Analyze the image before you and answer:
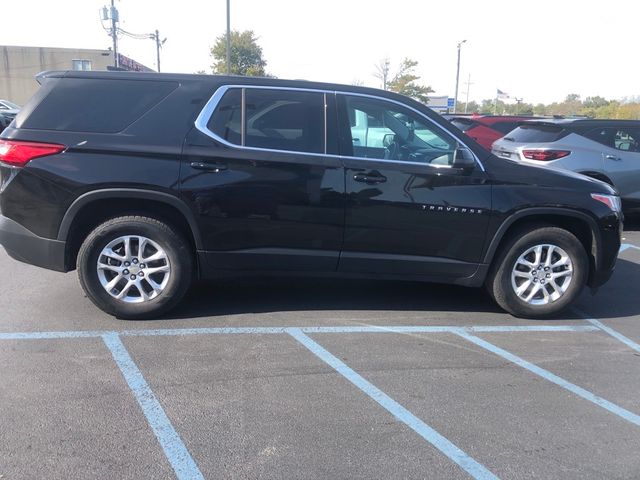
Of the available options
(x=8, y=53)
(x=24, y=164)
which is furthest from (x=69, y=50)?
(x=24, y=164)

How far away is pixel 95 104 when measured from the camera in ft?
14.4

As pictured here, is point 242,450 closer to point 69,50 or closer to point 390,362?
point 390,362

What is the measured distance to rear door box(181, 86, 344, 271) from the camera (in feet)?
14.3

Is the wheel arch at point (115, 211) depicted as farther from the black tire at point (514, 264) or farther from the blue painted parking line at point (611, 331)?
the blue painted parking line at point (611, 331)

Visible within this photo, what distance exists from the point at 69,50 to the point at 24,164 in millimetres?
50790

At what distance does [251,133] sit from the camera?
445 centimetres

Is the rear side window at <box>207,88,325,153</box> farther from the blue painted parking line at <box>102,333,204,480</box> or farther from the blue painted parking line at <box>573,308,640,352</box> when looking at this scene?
the blue painted parking line at <box>573,308,640,352</box>

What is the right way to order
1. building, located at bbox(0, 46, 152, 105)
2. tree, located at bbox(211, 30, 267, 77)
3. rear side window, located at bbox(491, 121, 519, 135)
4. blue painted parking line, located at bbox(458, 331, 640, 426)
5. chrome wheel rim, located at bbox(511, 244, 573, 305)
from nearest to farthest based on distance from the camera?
blue painted parking line, located at bbox(458, 331, 640, 426) → chrome wheel rim, located at bbox(511, 244, 573, 305) → rear side window, located at bbox(491, 121, 519, 135) → building, located at bbox(0, 46, 152, 105) → tree, located at bbox(211, 30, 267, 77)

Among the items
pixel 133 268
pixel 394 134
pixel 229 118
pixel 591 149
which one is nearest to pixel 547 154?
pixel 591 149

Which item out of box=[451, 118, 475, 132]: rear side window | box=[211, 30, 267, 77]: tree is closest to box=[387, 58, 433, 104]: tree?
box=[211, 30, 267, 77]: tree

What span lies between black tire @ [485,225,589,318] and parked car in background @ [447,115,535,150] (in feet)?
23.6

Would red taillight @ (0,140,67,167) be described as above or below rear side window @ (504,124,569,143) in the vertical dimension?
below

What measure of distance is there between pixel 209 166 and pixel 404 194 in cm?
156

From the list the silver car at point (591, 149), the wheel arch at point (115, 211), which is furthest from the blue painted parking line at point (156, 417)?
the silver car at point (591, 149)
